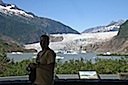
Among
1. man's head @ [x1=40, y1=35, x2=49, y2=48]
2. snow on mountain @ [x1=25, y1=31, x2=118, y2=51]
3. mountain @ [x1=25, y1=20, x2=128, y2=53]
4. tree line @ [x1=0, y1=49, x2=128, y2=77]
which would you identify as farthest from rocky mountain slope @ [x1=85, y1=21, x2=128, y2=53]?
man's head @ [x1=40, y1=35, x2=49, y2=48]

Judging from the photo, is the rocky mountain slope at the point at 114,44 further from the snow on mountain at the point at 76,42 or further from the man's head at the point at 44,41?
the man's head at the point at 44,41

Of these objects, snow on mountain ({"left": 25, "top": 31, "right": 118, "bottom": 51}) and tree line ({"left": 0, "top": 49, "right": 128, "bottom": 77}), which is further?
snow on mountain ({"left": 25, "top": 31, "right": 118, "bottom": 51})

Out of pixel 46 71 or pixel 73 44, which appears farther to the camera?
pixel 73 44

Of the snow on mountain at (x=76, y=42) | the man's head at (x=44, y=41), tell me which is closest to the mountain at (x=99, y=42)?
the snow on mountain at (x=76, y=42)

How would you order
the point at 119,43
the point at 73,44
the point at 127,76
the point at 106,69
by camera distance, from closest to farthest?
the point at 127,76, the point at 106,69, the point at 73,44, the point at 119,43

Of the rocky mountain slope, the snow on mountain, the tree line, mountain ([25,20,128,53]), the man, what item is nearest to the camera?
the man

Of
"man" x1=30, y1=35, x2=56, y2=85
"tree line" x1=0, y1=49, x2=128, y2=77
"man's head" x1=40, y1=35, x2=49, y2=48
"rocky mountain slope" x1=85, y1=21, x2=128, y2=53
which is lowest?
"tree line" x1=0, y1=49, x2=128, y2=77

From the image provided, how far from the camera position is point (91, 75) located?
7684 millimetres

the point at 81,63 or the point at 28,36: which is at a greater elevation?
the point at 28,36

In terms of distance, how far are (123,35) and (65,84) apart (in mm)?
91600

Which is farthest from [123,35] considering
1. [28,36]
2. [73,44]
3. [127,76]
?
[127,76]

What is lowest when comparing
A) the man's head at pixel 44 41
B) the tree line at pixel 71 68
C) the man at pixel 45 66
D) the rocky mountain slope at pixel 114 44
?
the tree line at pixel 71 68

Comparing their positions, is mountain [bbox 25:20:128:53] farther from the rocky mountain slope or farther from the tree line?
the tree line

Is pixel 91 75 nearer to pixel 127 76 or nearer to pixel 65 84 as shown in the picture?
pixel 127 76
